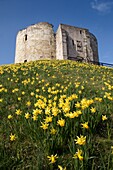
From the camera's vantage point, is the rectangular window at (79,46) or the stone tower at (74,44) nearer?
the stone tower at (74,44)

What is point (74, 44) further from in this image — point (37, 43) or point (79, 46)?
point (37, 43)

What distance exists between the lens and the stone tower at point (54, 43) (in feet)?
121

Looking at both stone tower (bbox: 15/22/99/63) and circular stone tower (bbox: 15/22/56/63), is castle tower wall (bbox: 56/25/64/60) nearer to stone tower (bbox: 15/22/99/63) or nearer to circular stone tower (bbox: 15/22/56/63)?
stone tower (bbox: 15/22/99/63)

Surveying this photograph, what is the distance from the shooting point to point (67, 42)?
37.1 metres

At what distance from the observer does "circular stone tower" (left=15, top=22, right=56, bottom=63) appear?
37156 mm

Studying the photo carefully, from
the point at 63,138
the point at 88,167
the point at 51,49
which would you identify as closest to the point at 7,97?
the point at 63,138

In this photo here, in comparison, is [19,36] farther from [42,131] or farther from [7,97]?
[42,131]

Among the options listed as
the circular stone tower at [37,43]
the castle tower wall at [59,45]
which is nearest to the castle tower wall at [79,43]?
the castle tower wall at [59,45]

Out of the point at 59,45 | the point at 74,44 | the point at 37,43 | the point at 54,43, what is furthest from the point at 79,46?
the point at 37,43

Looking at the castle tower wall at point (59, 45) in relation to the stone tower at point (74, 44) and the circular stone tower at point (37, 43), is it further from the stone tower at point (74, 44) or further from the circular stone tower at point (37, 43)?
the circular stone tower at point (37, 43)

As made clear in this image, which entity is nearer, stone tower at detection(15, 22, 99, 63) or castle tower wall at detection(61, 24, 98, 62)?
stone tower at detection(15, 22, 99, 63)

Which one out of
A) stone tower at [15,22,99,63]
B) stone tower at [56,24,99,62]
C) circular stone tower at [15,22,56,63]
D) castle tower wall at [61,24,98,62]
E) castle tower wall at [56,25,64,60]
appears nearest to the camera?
castle tower wall at [56,25,64,60]

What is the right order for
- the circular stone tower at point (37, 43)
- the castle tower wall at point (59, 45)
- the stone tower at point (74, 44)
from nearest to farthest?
the castle tower wall at point (59, 45)
the stone tower at point (74, 44)
the circular stone tower at point (37, 43)

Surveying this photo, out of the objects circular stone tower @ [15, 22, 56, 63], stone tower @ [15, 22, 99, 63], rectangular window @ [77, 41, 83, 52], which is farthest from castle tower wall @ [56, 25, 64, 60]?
rectangular window @ [77, 41, 83, 52]
